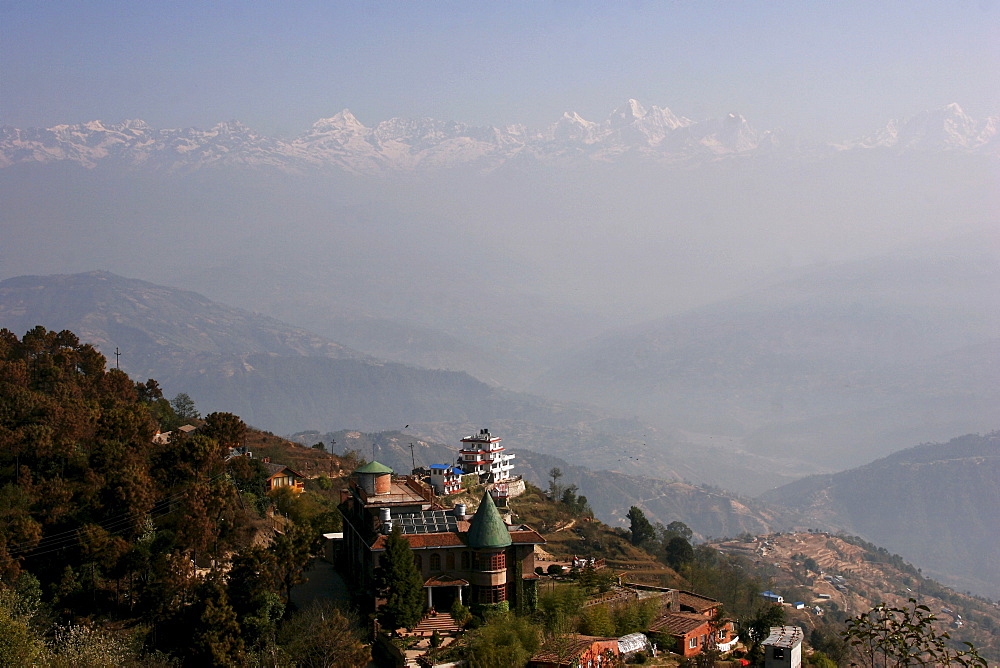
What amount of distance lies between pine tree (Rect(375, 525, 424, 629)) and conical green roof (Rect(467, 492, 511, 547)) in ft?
9.01

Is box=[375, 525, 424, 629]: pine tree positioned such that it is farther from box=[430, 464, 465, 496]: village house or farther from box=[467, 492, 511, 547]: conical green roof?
box=[430, 464, 465, 496]: village house

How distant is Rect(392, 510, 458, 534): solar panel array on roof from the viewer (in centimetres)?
4259

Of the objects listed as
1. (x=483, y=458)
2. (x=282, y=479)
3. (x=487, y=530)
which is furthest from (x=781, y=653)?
(x=483, y=458)

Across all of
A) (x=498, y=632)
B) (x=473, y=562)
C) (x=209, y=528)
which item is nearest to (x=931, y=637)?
(x=498, y=632)

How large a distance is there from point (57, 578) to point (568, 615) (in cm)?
2095

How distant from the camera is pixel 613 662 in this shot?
129 feet

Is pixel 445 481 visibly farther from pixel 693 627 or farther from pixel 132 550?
pixel 132 550

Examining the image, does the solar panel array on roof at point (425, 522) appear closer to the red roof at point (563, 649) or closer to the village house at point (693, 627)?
the red roof at point (563, 649)

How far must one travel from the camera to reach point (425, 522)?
143ft

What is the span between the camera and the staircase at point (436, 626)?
38.8 m

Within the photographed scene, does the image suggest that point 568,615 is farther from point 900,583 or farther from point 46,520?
point 900,583

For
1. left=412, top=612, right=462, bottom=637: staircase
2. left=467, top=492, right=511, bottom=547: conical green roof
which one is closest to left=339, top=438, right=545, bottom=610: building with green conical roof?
left=467, top=492, right=511, bottom=547: conical green roof

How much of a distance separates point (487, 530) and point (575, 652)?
20.1 feet

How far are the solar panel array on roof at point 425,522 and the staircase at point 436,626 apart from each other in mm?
4011
